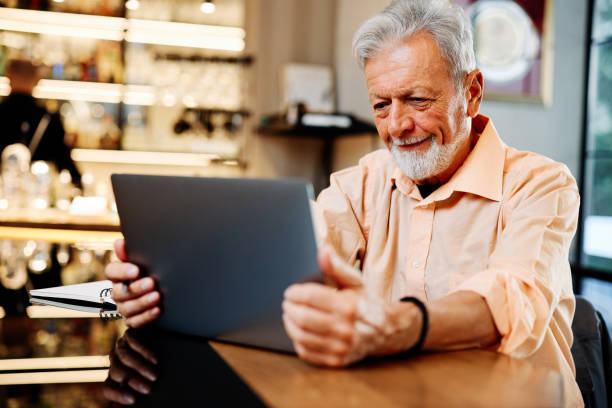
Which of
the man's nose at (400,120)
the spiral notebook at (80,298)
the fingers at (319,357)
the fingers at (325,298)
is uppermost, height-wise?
the man's nose at (400,120)

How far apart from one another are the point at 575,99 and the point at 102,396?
407 centimetres

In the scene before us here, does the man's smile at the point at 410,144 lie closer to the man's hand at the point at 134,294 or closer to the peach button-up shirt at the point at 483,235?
the peach button-up shirt at the point at 483,235

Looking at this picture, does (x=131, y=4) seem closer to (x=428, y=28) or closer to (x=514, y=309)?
(x=428, y=28)

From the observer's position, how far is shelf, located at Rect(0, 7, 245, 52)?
415cm

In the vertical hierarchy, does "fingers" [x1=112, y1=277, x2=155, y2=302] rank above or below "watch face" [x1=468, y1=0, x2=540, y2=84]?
below

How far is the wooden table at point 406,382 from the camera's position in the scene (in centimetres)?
64

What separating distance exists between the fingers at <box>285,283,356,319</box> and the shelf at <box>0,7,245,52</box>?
400 cm

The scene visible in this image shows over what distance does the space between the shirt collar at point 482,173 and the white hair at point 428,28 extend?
0.50 feet

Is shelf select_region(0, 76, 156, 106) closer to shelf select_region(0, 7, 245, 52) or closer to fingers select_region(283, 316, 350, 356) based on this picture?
shelf select_region(0, 7, 245, 52)

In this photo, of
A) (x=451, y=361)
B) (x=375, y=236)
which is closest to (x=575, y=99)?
(x=375, y=236)

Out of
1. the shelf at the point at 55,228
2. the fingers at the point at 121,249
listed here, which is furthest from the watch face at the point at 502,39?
the fingers at the point at 121,249

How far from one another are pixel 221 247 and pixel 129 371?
0.73 feet

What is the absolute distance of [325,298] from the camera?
2.33 feet

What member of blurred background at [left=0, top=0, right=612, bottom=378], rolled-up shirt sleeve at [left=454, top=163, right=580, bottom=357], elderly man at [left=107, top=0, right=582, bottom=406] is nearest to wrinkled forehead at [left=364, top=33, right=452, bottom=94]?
elderly man at [left=107, top=0, right=582, bottom=406]
